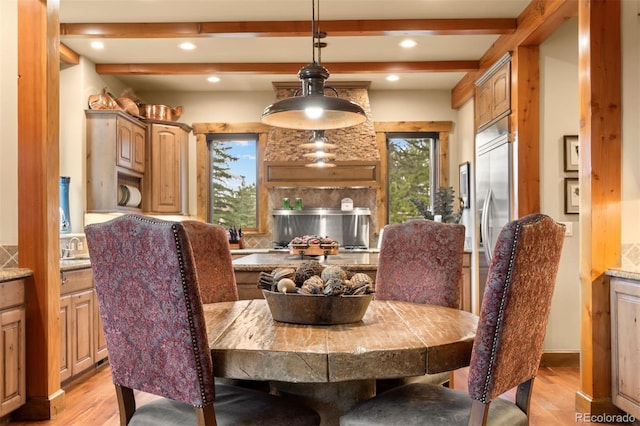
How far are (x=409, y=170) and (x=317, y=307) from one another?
533 cm

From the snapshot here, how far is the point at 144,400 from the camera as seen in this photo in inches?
133

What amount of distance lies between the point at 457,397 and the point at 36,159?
2642mm

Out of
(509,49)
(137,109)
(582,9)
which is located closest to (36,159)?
(137,109)

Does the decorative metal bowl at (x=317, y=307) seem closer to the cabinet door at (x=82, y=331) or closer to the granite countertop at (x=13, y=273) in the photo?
the granite countertop at (x=13, y=273)

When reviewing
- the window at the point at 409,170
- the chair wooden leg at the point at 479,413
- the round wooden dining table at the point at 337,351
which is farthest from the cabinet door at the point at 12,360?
the window at the point at 409,170

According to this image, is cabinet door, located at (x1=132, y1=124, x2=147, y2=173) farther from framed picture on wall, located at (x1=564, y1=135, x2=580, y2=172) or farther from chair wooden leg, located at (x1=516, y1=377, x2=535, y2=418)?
chair wooden leg, located at (x1=516, y1=377, x2=535, y2=418)

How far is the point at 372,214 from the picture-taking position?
671 centimetres

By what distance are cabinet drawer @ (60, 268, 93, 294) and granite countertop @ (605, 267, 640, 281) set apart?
11.1 feet

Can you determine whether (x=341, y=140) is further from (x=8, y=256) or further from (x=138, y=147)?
(x=8, y=256)

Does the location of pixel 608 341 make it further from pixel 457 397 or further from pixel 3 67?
pixel 3 67

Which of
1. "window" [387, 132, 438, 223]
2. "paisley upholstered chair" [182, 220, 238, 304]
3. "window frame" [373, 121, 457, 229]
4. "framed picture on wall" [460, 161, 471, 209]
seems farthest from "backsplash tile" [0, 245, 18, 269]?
"framed picture on wall" [460, 161, 471, 209]

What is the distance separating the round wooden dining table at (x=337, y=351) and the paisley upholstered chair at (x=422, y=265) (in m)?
0.46

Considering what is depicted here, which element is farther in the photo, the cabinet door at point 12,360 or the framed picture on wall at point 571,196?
the framed picture on wall at point 571,196

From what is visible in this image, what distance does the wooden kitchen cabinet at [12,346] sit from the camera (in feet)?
9.09
